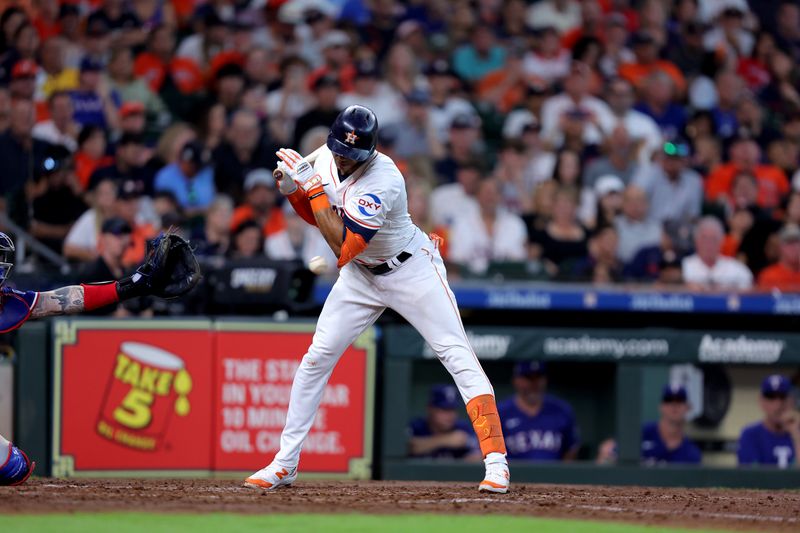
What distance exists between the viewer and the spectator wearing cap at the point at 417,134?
38.7ft

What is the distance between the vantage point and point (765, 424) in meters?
9.63

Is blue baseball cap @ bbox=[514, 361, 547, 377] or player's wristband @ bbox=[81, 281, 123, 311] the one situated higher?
player's wristband @ bbox=[81, 281, 123, 311]

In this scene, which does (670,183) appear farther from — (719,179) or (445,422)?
(445,422)

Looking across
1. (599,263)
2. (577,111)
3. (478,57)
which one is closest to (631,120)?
(577,111)

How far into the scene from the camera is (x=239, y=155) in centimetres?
1117

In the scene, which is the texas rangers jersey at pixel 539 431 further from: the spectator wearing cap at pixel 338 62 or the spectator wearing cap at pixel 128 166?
the spectator wearing cap at pixel 338 62

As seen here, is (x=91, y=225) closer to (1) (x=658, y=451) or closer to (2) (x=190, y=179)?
(2) (x=190, y=179)

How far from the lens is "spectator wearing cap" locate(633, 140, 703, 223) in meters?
11.8

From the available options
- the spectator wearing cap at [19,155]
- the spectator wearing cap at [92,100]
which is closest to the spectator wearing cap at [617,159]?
the spectator wearing cap at [92,100]

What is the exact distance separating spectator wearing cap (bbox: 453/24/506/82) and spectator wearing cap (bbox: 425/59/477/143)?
65 cm

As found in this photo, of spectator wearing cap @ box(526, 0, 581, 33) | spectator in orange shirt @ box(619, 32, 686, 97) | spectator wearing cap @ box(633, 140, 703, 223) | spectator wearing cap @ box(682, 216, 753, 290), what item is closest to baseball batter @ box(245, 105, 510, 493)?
spectator wearing cap @ box(682, 216, 753, 290)

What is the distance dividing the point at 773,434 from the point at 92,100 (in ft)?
20.3

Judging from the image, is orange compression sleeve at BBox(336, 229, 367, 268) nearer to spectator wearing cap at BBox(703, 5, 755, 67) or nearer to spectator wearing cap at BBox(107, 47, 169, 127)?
spectator wearing cap at BBox(107, 47, 169, 127)

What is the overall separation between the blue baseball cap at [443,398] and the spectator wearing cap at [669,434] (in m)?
1.39
